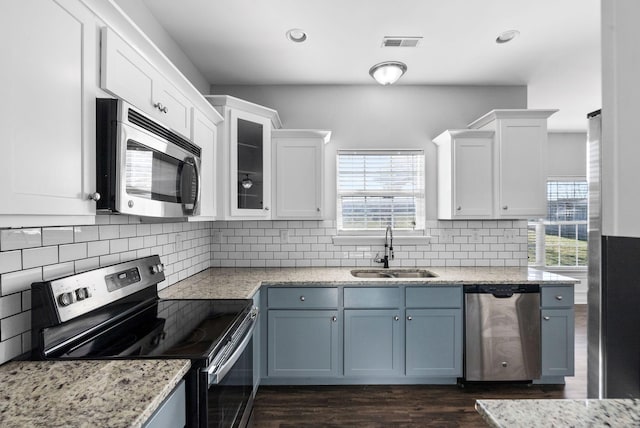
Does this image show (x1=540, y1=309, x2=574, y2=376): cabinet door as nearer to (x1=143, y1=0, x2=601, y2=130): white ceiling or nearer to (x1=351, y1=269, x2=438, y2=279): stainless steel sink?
(x1=351, y1=269, x2=438, y2=279): stainless steel sink

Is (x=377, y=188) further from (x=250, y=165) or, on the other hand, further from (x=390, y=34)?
(x=390, y=34)

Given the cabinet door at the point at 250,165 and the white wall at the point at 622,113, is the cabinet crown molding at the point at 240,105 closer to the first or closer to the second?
the cabinet door at the point at 250,165

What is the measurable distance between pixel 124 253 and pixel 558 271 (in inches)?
230

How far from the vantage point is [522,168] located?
2.89 metres

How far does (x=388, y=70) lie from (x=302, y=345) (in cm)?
227

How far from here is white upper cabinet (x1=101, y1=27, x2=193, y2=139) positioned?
3.91 feet

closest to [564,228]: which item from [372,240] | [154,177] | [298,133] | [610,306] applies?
[372,240]

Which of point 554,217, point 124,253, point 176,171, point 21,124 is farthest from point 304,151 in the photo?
point 554,217

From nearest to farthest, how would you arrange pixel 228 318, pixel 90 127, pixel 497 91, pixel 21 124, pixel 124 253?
pixel 21 124 < pixel 90 127 < pixel 228 318 < pixel 124 253 < pixel 497 91

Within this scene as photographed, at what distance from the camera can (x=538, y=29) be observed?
2301mm

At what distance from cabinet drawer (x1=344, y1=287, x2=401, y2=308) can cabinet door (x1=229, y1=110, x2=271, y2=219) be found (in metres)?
0.98

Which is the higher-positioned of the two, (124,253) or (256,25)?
(256,25)

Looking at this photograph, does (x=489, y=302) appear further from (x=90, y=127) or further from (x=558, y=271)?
(x=558, y=271)

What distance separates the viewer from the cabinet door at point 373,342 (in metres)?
2.60
